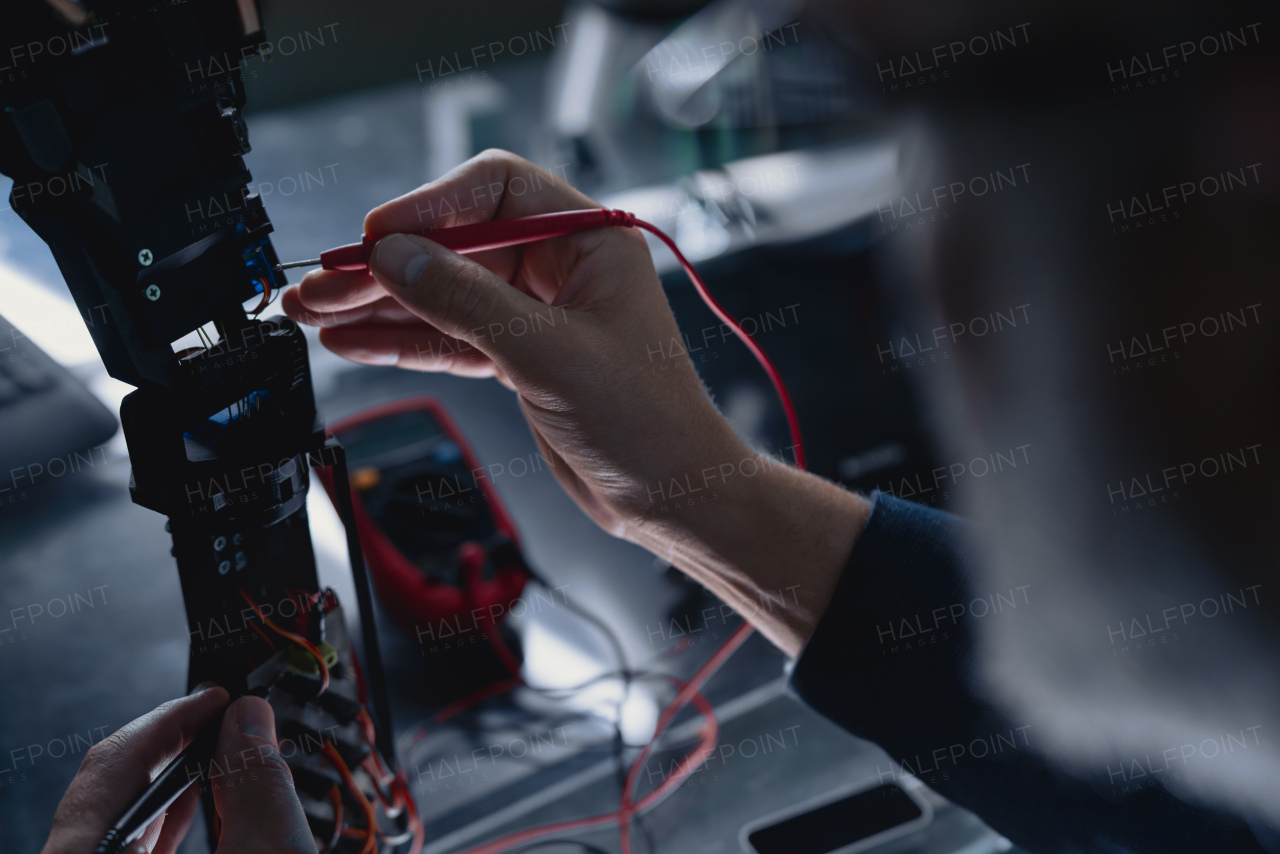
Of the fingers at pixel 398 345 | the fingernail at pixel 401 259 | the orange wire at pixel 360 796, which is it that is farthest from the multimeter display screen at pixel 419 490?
the fingernail at pixel 401 259

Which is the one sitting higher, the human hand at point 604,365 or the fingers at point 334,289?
the fingers at point 334,289

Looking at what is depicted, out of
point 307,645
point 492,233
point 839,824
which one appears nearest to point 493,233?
point 492,233

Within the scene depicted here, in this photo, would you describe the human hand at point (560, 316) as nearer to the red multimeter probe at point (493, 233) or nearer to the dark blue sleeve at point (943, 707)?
the red multimeter probe at point (493, 233)

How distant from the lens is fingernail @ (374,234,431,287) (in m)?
0.57

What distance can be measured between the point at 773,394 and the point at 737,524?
0.44 meters

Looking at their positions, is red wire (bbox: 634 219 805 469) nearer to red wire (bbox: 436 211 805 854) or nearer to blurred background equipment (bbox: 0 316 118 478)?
red wire (bbox: 436 211 805 854)

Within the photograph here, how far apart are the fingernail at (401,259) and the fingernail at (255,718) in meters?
0.31

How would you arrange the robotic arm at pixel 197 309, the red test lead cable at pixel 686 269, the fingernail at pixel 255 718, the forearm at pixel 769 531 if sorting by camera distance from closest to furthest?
1. the robotic arm at pixel 197 309
2. the fingernail at pixel 255 718
3. the red test lead cable at pixel 686 269
4. the forearm at pixel 769 531

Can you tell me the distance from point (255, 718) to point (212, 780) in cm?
4

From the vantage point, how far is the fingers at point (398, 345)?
0.79 m

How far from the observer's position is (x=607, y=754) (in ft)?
2.53

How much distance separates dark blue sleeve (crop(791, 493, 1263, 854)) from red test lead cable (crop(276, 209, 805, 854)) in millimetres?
136

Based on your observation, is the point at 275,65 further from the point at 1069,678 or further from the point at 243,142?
the point at 1069,678

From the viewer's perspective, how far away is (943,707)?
2.20 ft
